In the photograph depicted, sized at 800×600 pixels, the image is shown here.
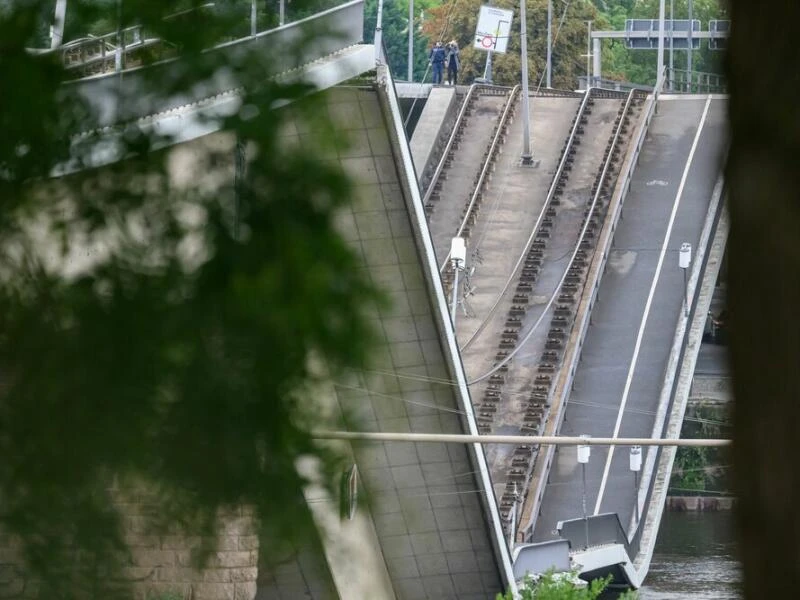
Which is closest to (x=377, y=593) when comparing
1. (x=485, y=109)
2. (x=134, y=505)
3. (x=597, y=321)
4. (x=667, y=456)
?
(x=134, y=505)

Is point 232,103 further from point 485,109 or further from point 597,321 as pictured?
point 485,109

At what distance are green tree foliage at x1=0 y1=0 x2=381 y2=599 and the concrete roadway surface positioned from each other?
2047cm

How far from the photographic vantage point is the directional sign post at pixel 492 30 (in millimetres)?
40031

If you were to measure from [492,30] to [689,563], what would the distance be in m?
17.8

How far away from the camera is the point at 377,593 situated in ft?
38.6

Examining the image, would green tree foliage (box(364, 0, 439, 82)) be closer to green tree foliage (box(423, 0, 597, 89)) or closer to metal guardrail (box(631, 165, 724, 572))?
green tree foliage (box(423, 0, 597, 89))

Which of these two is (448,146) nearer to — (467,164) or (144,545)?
(467,164)

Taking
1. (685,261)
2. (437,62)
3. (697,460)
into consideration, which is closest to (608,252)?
(685,261)

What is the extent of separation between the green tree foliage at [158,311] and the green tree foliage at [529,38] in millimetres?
52316

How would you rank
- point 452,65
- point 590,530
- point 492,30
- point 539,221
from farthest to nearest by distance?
point 492,30
point 452,65
point 539,221
point 590,530

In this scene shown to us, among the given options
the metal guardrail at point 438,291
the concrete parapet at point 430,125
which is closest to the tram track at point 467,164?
the concrete parapet at point 430,125

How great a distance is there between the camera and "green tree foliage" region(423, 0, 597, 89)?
54781 millimetres

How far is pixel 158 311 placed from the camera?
2086mm

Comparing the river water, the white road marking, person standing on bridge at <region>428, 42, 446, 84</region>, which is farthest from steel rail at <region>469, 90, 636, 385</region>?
person standing on bridge at <region>428, 42, 446, 84</region>
